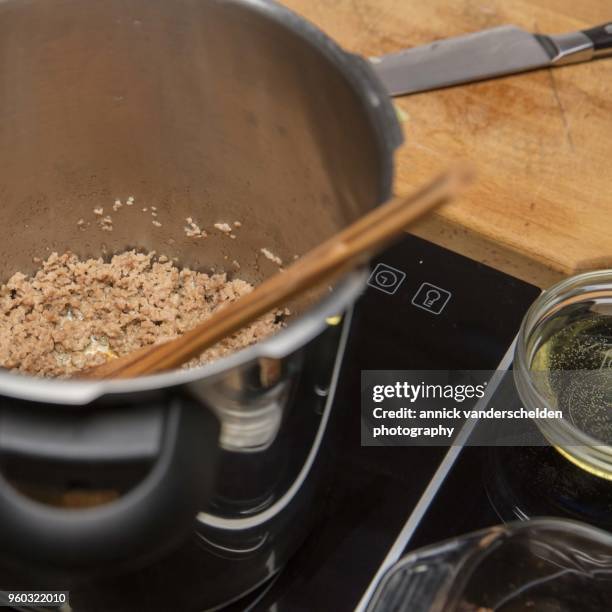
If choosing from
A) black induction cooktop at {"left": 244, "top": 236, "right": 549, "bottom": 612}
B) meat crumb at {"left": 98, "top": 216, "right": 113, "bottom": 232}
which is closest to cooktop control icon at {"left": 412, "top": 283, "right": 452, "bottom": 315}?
black induction cooktop at {"left": 244, "top": 236, "right": 549, "bottom": 612}

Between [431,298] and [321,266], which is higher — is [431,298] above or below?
below

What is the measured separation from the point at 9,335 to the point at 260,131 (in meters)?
0.25

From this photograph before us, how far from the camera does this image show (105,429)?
40 centimetres

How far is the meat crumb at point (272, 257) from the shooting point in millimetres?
718

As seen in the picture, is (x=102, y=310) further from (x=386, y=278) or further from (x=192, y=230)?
(x=386, y=278)

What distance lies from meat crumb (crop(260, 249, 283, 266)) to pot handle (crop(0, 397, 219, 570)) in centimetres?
32

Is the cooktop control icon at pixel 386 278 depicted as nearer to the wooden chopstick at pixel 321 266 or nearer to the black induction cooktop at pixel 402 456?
the black induction cooktop at pixel 402 456

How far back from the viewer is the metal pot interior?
1.86ft

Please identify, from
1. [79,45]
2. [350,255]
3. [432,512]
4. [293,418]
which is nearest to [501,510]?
[432,512]

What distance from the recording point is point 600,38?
0.84 m

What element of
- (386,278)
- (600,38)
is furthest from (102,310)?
(600,38)

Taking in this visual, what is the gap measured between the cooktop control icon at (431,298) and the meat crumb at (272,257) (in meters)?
0.11

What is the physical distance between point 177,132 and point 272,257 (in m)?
0.12

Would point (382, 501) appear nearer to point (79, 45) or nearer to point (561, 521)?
point (561, 521)
